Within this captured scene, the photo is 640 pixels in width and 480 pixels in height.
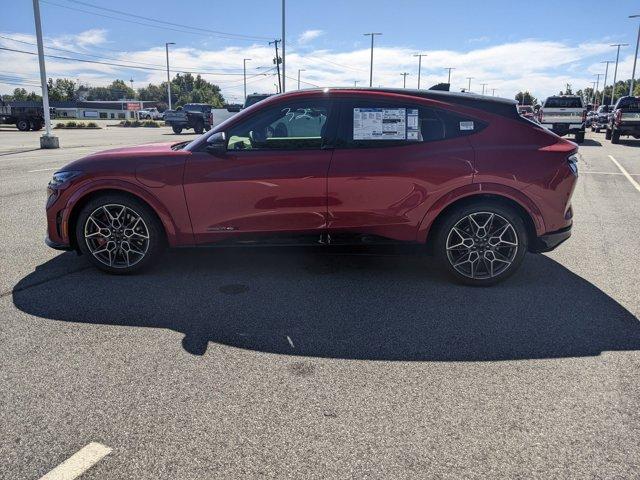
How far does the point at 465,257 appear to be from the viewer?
497cm

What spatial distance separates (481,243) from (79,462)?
12.1ft

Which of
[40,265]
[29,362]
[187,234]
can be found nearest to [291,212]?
[187,234]

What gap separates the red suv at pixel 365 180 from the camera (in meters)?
4.82

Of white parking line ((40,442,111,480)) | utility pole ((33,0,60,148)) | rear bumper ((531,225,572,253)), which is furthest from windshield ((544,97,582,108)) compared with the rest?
white parking line ((40,442,111,480))

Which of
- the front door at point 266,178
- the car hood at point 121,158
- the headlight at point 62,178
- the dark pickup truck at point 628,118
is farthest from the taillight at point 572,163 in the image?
the dark pickup truck at point 628,118

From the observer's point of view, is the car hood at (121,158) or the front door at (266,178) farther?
the car hood at (121,158)

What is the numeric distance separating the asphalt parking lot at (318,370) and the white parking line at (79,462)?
0.04 metres

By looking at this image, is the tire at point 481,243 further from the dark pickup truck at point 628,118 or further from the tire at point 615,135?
the tire at point 615,135

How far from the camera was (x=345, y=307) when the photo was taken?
4.44 m

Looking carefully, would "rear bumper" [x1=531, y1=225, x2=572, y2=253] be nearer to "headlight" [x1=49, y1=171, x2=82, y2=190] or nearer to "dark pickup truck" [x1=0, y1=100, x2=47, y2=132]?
"headlight" [x1=49, y1=171, x2=82, y2=190]

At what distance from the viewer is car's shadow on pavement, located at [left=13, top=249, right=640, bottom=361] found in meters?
3.75

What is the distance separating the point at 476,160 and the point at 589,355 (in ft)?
6.37

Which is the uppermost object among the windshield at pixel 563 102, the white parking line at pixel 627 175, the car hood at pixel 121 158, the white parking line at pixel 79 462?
the windshield at pixel 563 102

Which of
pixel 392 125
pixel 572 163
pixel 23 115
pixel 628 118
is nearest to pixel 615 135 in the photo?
pixel 628 118
